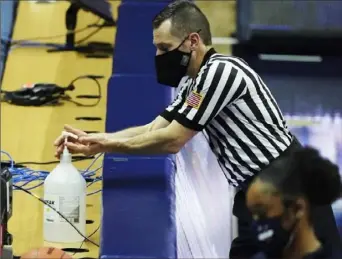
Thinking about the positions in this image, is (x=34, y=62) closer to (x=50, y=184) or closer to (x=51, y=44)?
(x=51, y=44)

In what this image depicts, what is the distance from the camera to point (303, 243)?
1.84 metres

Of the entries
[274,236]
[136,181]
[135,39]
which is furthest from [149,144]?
[135,39]

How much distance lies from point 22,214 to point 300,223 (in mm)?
1166

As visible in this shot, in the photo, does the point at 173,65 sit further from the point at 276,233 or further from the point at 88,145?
the point at 276,233

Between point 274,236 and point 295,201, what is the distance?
10 cm

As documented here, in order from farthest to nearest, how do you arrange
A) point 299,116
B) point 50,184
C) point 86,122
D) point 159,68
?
1. point 299,116
2. point 86,122
3. point 159,68
4. point 50,184

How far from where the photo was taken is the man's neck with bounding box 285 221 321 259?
5.96ft

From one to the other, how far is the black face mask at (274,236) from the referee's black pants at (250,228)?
64 millimetres

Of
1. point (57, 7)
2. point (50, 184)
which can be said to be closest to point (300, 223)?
point (50, 184)

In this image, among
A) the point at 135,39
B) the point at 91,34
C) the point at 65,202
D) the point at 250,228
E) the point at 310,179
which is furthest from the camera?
the point at 91,34

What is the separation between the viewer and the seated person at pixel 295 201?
1.77m

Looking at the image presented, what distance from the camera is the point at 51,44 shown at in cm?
429

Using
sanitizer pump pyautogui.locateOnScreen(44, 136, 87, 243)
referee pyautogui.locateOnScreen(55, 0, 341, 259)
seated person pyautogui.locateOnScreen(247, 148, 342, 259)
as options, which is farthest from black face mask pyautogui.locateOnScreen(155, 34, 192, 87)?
seated person pyautogui.locateOnScreen(247, 148, 342, 259)

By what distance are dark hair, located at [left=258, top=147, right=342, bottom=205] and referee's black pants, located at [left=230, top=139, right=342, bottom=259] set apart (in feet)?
0.12
